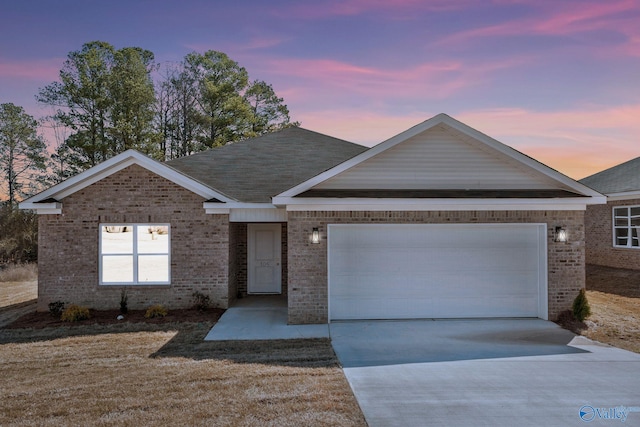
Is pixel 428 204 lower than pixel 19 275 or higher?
higher

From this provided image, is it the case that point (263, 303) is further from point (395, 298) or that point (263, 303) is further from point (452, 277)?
point (452, 277)

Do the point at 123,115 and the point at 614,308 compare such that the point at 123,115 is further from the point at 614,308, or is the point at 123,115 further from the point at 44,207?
the point at 614,308

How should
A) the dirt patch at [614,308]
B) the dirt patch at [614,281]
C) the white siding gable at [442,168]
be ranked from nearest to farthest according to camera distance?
the dirt patch at [614,308], the white siding gable at [442,168], the dirt patch at [614,281]

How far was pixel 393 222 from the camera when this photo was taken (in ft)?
32.8

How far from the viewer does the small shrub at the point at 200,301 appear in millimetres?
11414

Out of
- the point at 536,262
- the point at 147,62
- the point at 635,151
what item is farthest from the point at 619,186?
the point at 147,62

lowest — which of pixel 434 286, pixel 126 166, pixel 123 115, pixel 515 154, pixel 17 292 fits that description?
pixel 17 292

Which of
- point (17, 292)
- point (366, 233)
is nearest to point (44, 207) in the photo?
point (17, 292)

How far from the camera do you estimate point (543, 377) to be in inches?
254

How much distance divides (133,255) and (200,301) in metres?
2.19

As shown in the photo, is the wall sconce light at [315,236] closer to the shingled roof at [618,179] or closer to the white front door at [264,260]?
the white front door at [264,260]

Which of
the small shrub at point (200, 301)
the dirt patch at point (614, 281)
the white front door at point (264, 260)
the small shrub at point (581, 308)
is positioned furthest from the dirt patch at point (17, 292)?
the dirt patch at point (614, 281)

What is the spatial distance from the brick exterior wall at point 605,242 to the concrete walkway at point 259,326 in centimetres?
1407

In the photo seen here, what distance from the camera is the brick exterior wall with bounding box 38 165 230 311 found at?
37.7 feet
